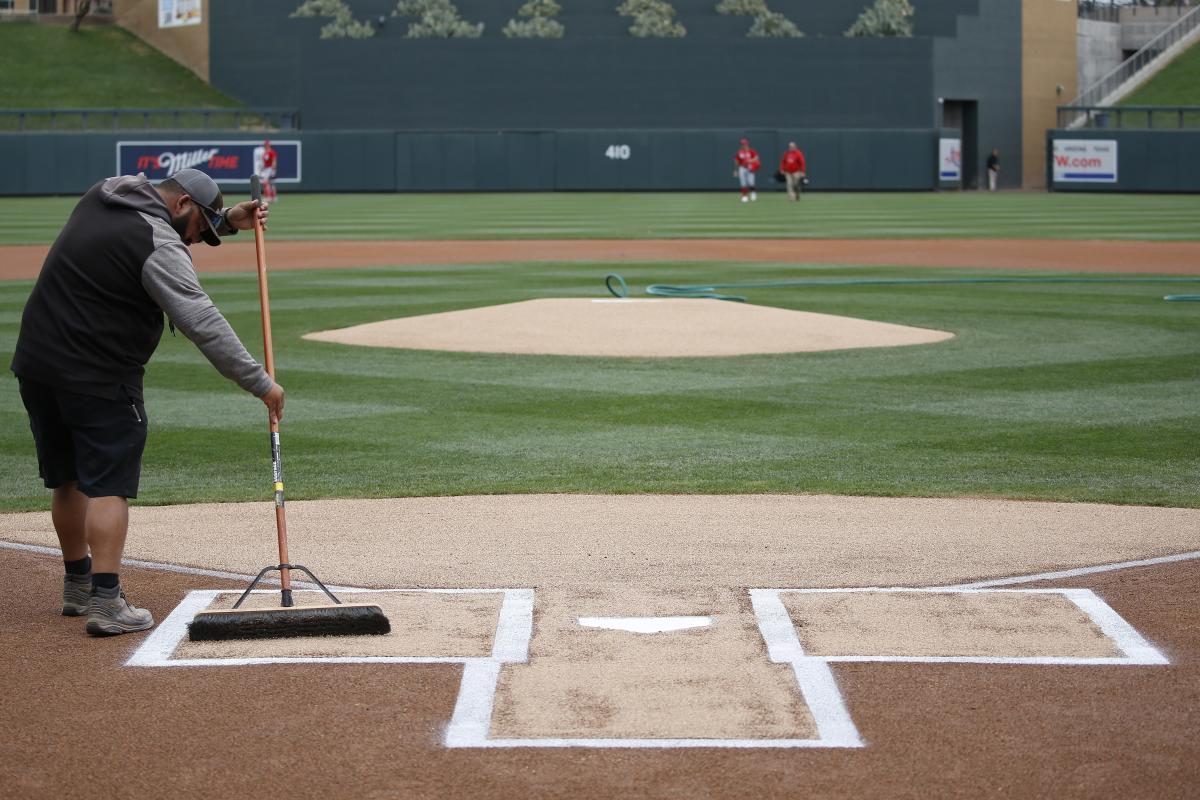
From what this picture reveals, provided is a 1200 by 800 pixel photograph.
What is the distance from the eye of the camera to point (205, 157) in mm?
54344

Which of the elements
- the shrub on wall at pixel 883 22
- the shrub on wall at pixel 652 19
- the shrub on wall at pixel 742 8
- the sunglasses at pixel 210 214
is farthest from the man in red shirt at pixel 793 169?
the sunglasses at pixel 210 214

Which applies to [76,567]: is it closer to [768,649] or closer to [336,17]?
[768,649]

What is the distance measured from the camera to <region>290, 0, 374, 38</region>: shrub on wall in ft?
196

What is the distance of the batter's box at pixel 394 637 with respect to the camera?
18.5ft

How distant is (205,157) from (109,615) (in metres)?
50.6

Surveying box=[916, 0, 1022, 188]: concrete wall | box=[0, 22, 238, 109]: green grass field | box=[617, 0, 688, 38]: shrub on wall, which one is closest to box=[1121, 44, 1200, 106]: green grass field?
box=[916, 0, 1022, 188]: concrete wall

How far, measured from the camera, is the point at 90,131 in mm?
53625

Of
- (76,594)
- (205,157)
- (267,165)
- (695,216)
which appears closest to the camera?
(76,594)

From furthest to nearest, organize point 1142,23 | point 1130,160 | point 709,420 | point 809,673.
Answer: point 1142,23, point 1130,160, point 709,420, point 809,673

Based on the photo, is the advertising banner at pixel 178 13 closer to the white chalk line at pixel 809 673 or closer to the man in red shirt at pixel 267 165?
the man in red shirt at pixel 267 165

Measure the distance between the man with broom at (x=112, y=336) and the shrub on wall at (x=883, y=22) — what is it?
56.0 metres

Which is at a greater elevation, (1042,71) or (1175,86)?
(1042,71)

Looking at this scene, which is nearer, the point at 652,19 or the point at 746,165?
the point at 746,165

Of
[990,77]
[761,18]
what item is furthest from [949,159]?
[761,18]
